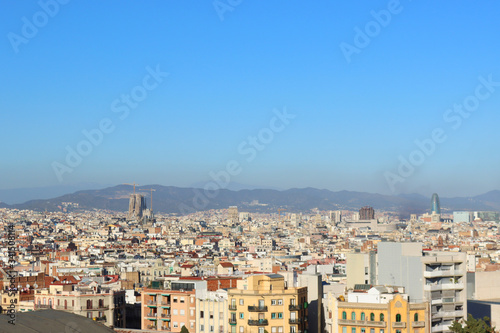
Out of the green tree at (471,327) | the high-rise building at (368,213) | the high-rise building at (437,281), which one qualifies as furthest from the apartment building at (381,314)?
the high-rise building at (368,213)

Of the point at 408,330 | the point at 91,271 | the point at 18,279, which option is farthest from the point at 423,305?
the point at 91,271

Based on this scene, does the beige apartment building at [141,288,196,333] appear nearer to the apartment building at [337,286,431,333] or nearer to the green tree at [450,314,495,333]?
the apartment building at [337,286,431,333]

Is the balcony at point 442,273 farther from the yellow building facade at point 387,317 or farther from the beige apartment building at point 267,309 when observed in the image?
the beige apartment building at point 267,309

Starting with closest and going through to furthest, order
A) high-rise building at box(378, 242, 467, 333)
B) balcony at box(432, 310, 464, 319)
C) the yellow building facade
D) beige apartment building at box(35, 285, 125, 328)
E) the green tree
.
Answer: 1. the green tree
2. the yellow building facade
3. balcony at box(432, 310, 464, 319)
4. high-rise building at box(378, 242, 467, 333)
5. beige apartment building at box(35, 285, 125, 328)

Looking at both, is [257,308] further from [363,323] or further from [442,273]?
[442,273]

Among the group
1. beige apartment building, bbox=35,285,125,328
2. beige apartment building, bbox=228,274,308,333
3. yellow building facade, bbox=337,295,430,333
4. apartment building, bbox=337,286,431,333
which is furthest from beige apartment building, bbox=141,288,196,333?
yellow building facade, bbox=337,295,430,333
